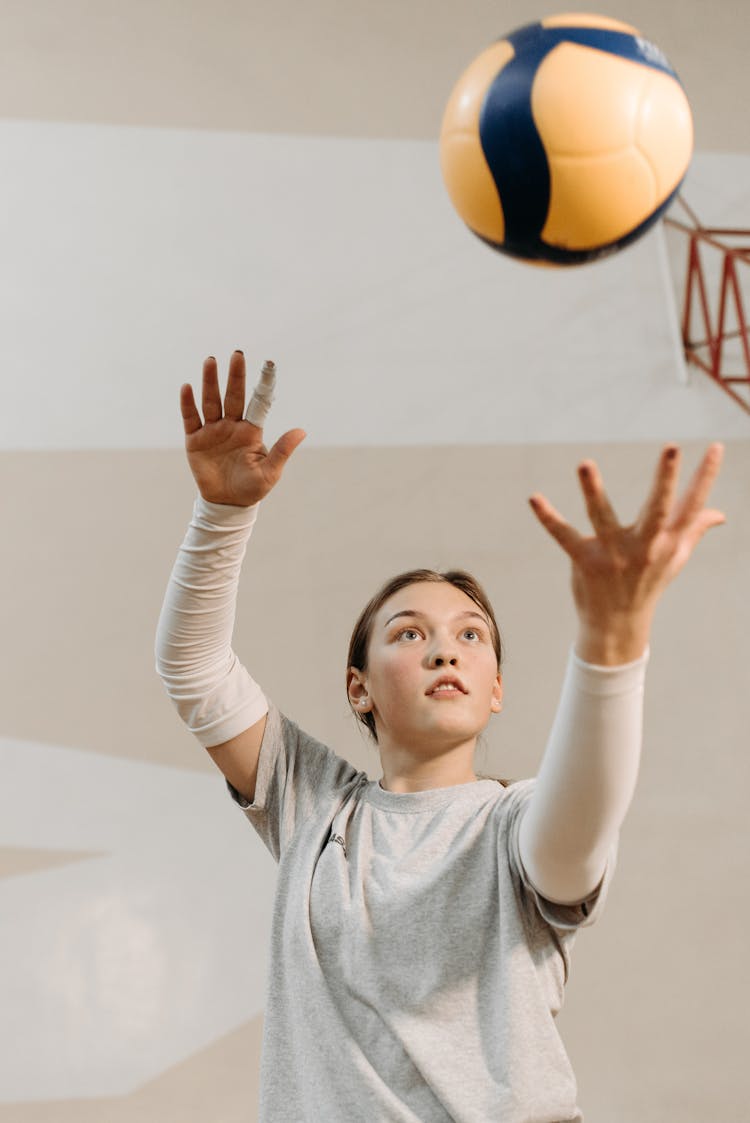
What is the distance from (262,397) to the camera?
1392 millimetres

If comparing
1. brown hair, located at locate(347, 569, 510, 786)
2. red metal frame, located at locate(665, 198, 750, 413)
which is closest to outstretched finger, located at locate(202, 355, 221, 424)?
brown hair, located at locate(347, 569, 510, 786)

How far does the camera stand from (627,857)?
9.32 ft

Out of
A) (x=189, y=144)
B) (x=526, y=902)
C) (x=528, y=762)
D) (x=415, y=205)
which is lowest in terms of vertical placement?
(x=526, y=902)

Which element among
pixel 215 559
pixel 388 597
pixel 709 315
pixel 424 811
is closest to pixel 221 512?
pixel 215 559

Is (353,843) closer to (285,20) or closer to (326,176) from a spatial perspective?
(326,176)

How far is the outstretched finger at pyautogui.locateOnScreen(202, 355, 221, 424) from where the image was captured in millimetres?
1368

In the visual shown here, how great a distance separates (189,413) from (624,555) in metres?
0.60

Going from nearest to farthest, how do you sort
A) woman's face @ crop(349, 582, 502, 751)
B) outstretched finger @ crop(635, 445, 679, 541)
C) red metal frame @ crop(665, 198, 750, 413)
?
outstretched finger @ crop(635, 445, 679, 541) → woman's face @ crop(349, 582, 502, 751) → red metal frame @ crop(665, 198, 750, 413)

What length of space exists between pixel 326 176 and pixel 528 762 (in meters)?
1.45

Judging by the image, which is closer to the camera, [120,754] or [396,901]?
[396,901]

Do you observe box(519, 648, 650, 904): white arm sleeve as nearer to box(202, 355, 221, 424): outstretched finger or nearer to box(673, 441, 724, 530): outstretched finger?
box(673, 441, 724, 530): outstretched finger

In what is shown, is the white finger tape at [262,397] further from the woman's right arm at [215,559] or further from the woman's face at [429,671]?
the woman's face at [429,671]

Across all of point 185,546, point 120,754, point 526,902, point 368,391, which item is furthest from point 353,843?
point 368,391

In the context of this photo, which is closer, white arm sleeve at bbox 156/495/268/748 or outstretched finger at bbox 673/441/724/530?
outstretched finger at bbox 673/441/724/530
